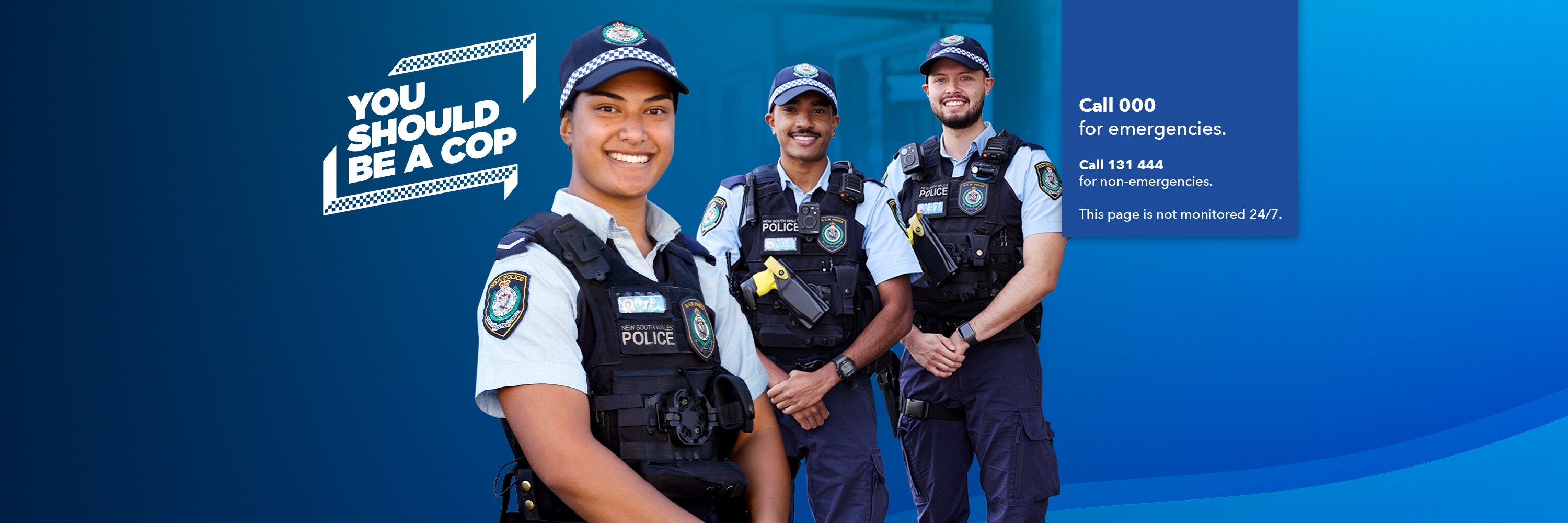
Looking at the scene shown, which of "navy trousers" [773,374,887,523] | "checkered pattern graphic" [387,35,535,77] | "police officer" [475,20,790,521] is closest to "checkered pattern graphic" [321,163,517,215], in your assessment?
"checkered pattern graphic" [387,35,535,77]

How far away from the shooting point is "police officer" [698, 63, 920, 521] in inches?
134

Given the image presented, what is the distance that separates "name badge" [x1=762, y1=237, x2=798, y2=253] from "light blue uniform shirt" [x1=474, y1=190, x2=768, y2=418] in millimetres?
1623

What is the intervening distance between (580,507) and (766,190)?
6.73ft

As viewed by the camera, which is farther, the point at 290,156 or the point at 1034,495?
the point at 290,156

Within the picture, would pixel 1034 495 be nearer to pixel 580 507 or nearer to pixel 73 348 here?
pixel 580 507

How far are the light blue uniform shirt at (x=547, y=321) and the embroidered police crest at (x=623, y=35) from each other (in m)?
0.24

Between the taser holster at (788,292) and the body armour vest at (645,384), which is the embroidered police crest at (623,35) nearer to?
the body armour vest at (645,384)

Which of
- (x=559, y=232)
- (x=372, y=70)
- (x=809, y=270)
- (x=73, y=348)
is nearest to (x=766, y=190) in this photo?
(x=809, y=270)

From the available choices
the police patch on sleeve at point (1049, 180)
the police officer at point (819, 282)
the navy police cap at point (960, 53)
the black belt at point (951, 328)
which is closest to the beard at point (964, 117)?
the navy police cap at point (960, 53)

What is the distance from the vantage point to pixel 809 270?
350 centimetres

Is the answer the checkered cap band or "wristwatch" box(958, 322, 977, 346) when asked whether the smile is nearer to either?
"wristwatch" box(958, 322, 977, 346)

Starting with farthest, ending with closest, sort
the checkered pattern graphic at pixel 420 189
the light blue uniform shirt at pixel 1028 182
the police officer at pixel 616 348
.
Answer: the checkered pattern graphic at pixel 420 189
the light blue uniform shirt at pixel 1028 182
the police officer at pixel 616 348

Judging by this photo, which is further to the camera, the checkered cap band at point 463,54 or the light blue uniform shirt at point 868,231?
the checkered cap band at point 463,54

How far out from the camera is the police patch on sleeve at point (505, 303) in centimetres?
160
